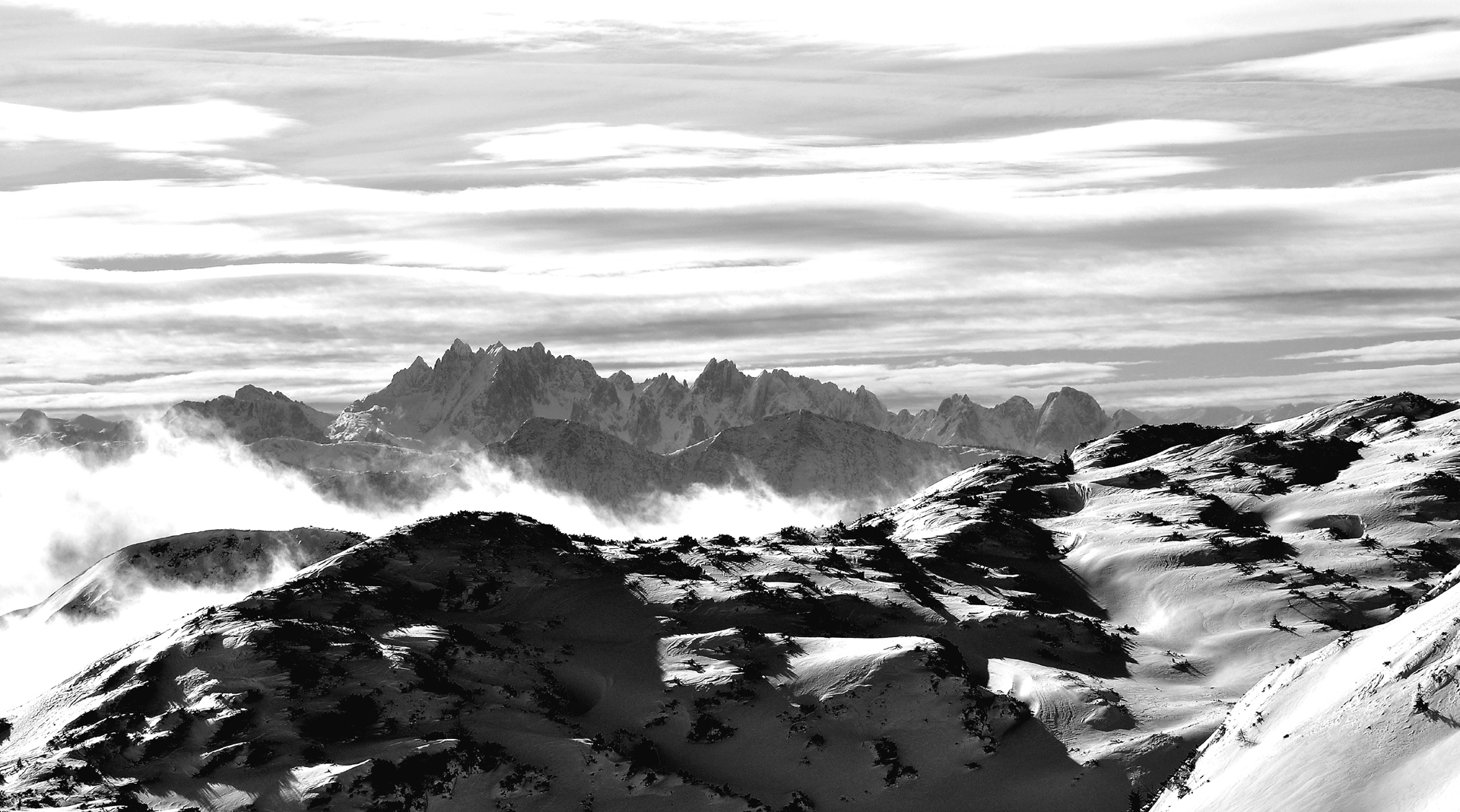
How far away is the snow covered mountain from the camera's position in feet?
200

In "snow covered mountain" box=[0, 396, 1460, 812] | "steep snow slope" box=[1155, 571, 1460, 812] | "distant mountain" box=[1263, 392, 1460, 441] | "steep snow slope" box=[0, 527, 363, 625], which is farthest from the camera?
"steep snow slope" box=[0, 527, 363, 625]

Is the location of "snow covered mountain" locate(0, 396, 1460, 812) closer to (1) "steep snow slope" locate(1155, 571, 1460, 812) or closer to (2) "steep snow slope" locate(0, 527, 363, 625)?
→ (1) "steep snow slope" locate(1155, 571, 1460, 812)

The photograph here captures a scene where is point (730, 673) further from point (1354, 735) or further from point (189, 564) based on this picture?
point (189, 564)

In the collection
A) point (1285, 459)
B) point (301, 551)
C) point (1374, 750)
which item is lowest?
point (301, 551)

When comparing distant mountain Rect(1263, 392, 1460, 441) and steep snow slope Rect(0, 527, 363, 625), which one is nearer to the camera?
distant mountain Rect(1263, 392, 1460, 441)

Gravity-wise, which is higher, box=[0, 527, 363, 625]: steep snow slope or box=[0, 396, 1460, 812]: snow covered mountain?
box=[0, 396, 1460, 812]: snow covered mountain

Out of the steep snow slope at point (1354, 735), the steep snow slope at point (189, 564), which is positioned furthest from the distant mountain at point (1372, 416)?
the steep snow slope at point (1354, 735)

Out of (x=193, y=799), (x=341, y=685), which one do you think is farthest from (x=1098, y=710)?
(x=193, y=799)

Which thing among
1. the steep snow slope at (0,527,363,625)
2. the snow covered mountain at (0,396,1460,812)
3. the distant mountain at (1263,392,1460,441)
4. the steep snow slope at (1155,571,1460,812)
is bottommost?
the steep snow slope at (0,527,363,625)

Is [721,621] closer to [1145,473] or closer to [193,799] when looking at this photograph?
[193,799]

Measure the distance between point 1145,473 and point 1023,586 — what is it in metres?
36.6

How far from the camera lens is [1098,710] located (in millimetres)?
72000

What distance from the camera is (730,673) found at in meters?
72.6

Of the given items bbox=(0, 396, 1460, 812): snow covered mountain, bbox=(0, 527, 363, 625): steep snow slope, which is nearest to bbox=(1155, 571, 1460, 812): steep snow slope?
bbox=(0, 396, 1460, 812): snow covered mountain
